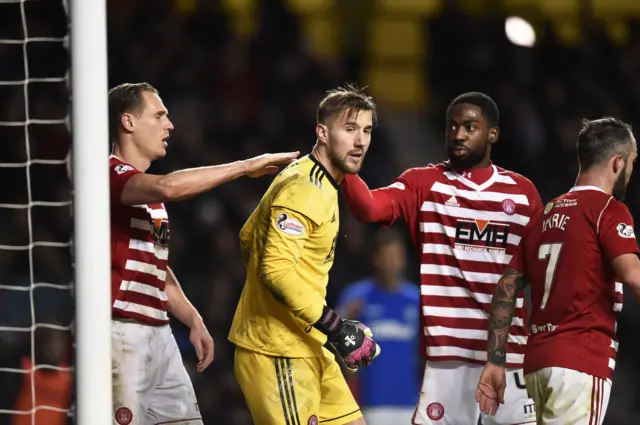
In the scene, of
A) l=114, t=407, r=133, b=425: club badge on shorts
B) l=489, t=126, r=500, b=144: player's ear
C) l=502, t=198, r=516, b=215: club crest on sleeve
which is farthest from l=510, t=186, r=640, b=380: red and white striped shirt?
l=114, t=407, r=133, b=425: club badge on shorts

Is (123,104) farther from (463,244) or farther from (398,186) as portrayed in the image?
(463,244)

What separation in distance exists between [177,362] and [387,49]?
6708 millimetres

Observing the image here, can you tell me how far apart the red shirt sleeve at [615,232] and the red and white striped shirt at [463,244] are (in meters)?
0.84

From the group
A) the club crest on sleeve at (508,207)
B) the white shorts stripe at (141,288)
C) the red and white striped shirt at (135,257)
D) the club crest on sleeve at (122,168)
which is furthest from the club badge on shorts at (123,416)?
the club crest on sleeve at (508,207)

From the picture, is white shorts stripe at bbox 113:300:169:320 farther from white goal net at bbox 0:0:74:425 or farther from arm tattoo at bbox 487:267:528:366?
white goal net at bbox 0:0:74:425

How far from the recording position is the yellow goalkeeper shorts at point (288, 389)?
16.4 feet

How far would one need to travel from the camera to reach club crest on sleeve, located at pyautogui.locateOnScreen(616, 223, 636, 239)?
5.01 metres

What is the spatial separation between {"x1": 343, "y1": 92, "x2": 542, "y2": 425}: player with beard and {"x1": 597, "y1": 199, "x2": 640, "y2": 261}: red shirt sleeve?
0.79m

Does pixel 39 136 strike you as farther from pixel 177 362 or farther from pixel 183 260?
pixel 177 362

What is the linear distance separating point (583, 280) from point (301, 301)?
1.19 m

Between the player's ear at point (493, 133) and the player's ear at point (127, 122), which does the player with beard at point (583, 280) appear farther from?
the player's ear at point (127, 122)

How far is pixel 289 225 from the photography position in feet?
16.2

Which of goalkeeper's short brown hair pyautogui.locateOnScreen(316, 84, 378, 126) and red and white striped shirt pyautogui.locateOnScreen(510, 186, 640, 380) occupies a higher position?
goalkeeper's short brown hair pyautogui.locateOnScreen(316, 84, 378, 126)

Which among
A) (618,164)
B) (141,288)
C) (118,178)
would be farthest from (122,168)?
(618,164)
